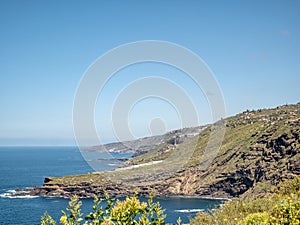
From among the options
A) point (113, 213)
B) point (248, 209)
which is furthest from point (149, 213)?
point (248, 209)

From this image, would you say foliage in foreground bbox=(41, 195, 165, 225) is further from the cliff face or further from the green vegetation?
the cliff face

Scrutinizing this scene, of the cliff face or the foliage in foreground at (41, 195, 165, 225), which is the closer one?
the foliage in foreground at (41, 195, 165, 225)

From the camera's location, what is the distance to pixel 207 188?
3174 inches

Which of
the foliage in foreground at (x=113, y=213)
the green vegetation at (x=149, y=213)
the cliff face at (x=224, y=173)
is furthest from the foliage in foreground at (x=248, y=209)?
the cliff face at (x=224, y=173)

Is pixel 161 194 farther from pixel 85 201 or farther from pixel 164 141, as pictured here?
pixel 164 141

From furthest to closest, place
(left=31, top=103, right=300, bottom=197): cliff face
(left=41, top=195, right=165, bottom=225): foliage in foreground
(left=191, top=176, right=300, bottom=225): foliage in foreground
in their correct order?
1. (left=31, top=103, right=300, bottom=197): cliff face
2. (left=191, top=176, right=300, bottom=225): foliage in foreground
3. (left=41, top=195, right=165, bottom=225): foliage in foreground

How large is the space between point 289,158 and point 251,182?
380 inches

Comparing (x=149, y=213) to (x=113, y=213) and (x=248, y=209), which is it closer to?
(x=113, y=213)

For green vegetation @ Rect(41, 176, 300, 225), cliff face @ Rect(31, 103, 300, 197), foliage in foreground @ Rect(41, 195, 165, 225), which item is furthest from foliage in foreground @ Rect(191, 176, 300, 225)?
cliff face @ Rect(31, 103, 300, 197)

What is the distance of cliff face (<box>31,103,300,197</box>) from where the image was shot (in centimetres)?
7531

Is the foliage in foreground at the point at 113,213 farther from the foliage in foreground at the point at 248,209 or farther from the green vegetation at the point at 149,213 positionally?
the foliage in foreground at the point at 248,209

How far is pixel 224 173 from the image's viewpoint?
80750mm

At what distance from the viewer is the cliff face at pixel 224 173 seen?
75312 mm

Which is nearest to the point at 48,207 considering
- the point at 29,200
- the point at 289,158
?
the point at 29,200
